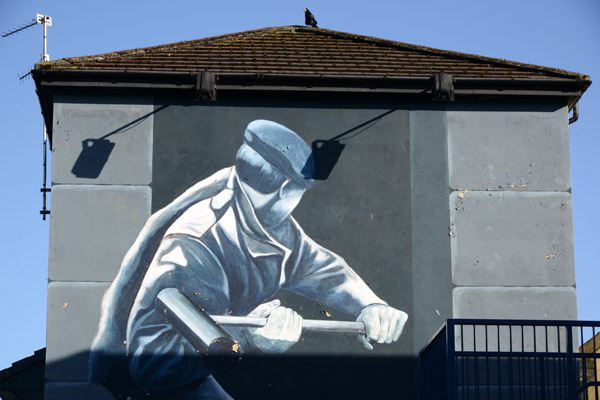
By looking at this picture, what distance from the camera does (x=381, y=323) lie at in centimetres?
1491

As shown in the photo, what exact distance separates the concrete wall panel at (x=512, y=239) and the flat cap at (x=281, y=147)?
2298 millimetres

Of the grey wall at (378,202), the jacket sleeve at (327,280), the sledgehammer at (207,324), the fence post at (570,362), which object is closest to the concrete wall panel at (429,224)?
the grey wall at (378,202)

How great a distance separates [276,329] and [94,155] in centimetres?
378

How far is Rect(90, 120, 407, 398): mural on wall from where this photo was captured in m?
14.5

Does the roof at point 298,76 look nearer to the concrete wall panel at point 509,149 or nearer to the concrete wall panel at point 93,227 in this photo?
the concrete wall panel at point 509,149

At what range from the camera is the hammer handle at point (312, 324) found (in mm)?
14680

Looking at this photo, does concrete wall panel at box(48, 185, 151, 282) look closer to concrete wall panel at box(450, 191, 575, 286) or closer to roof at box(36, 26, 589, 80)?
roof at box(36, 26, 589, 80)

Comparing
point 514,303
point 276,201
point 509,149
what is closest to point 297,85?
point 276,201

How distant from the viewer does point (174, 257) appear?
14953 millimetres

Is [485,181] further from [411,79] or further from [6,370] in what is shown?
[6,370]

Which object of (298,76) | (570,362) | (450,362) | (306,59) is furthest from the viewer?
(306,59)

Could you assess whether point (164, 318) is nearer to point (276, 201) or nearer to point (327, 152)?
point (276, 201)

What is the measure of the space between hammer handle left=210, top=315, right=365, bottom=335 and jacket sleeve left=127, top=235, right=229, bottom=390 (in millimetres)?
149

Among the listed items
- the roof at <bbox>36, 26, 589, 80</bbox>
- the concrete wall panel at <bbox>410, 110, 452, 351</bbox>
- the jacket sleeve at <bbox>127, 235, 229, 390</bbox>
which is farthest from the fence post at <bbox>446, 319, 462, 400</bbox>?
the roof at <bbox>36, 26, 589, 80</bbox>
